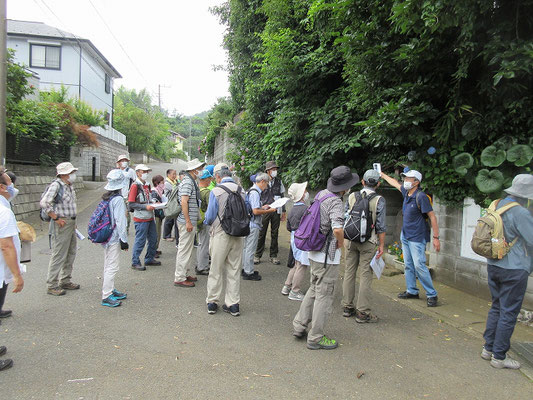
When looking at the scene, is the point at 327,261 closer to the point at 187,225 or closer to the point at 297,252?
the point at 297,252

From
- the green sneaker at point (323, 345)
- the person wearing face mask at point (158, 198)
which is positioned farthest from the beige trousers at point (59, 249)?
the green sneaker at point (323, 345)

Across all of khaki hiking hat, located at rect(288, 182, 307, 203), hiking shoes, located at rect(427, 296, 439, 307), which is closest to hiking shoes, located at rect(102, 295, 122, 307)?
khaki hiking hat, located at rect(288, 182, 307, 203)

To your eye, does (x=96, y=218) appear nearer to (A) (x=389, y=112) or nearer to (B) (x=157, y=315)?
(B) (x=157, y=315)

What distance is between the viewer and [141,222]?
7.04m

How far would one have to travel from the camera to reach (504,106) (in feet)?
17.1

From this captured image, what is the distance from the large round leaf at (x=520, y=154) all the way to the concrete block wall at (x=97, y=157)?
63.6 ft

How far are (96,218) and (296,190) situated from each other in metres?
2.70

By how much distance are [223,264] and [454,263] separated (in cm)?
388

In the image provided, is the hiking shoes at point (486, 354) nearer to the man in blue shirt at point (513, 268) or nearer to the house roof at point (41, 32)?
the man in blue shirt at point (513, 268)

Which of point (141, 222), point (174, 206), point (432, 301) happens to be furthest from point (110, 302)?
point (432, 301)

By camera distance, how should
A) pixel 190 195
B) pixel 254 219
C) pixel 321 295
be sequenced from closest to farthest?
pixel 321 295, pixel 190 195, pixel 254 219

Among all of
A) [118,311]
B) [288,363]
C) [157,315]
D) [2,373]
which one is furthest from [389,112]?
[2,373]

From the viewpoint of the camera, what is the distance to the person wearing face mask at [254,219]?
6.45 m

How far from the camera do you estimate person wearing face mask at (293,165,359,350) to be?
4.01 metres
